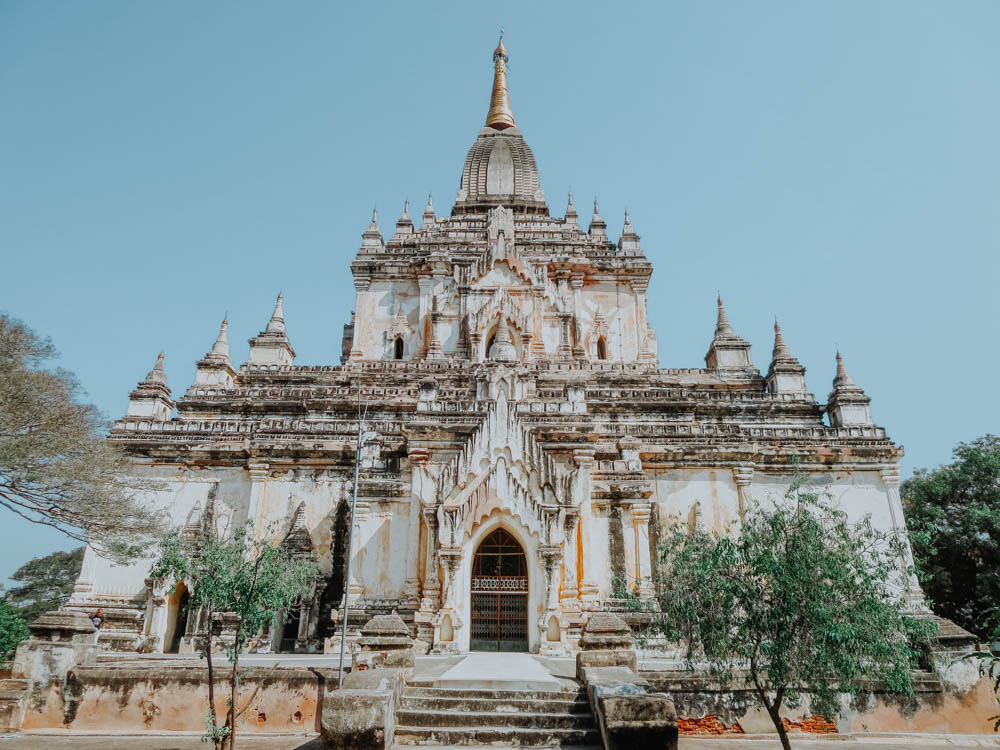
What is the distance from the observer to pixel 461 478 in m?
17.2

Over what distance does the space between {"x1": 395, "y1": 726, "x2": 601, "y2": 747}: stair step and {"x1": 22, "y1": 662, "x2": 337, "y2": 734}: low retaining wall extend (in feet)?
10.2

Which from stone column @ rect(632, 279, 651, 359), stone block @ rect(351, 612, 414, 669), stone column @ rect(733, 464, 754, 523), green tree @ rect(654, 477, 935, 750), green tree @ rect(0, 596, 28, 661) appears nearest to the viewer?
green tree @ rect(654, 477, 935, 750)

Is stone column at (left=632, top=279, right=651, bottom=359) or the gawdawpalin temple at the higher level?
stone column at (left=632, top=279, right=651, bottom=359)

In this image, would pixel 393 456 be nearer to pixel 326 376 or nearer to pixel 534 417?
pixel 534 417

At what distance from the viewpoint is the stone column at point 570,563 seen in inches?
661

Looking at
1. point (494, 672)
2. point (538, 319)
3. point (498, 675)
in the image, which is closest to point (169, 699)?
point (494, 672)

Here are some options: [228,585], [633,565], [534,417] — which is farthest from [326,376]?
[228,585]

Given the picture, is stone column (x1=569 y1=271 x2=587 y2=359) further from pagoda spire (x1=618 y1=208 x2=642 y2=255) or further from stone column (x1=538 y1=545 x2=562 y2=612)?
stone column (x1=538 y1=545 x2=562 y2=612)

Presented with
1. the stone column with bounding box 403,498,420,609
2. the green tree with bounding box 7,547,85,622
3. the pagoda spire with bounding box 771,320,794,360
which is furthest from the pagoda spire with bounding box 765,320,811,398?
the green tree with bounding box 7,547,85,622

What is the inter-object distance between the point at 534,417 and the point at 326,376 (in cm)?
1140

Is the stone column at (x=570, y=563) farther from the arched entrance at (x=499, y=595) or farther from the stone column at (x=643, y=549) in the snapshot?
the stone column at (x=643, y=549)

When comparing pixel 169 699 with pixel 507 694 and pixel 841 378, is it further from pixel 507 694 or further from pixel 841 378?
pixel 841 378

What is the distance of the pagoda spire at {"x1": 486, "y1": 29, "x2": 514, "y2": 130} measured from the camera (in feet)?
164

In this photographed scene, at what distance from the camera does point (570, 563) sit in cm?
1700
